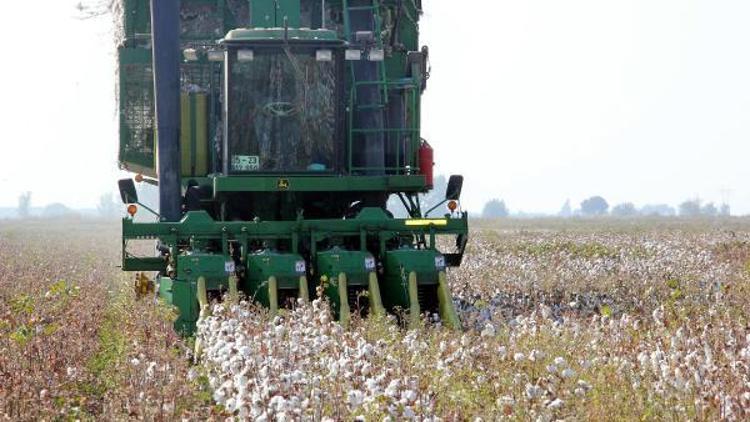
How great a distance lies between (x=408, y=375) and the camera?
7059mm

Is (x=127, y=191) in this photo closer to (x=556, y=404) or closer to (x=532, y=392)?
(x=532, y=392)

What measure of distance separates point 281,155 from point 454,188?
2113 mm

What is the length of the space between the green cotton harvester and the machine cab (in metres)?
0.01

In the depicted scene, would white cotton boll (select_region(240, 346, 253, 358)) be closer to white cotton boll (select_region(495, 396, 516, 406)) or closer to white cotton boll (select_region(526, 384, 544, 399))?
white cotton boll (select_region(495, 396, 516, 406))

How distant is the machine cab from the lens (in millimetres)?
12891

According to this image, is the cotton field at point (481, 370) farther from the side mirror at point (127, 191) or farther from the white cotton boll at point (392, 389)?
the side mirror at point (127, 191)

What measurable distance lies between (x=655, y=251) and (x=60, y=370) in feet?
65.9

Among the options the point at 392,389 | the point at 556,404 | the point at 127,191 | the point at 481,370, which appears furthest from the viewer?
the point at 127,191

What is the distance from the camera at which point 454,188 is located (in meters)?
13.8

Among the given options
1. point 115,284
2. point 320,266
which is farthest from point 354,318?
point 115,284

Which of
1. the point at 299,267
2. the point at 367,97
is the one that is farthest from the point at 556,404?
the point at 367,97

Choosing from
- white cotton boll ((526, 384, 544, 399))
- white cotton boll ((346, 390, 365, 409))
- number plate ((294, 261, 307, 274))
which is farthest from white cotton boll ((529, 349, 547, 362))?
number plate ((294, 261, 307, 274))

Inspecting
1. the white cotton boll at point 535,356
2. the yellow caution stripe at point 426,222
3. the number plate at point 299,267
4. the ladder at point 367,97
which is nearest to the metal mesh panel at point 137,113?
the ladder at point 367,97

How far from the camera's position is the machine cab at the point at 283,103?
508 inches
